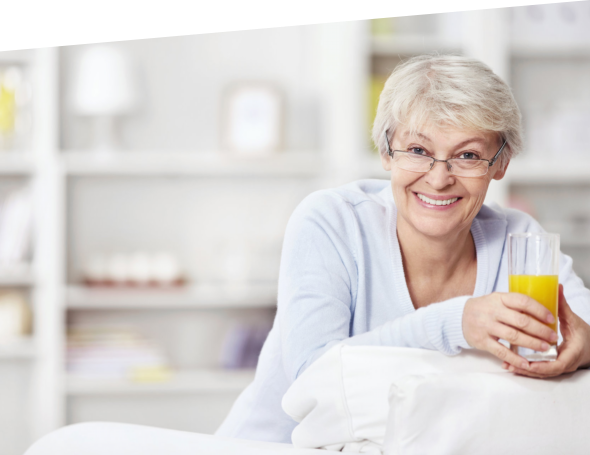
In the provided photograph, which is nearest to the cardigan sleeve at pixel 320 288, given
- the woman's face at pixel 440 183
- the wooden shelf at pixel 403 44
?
the woman's face at pixel 440 183

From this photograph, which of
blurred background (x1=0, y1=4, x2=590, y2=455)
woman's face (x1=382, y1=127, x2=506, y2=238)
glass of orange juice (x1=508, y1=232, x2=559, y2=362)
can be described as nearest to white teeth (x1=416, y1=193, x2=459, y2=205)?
woman's face (x1=382, y1=127, x2=506, y2=238)

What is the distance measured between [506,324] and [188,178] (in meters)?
2.64

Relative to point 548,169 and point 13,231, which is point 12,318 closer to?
point 13,231

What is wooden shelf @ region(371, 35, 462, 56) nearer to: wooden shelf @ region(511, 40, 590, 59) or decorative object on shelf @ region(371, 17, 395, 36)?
decorative object on shelf @ region(371, 17, 395, 36)

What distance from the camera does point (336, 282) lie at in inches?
46.3

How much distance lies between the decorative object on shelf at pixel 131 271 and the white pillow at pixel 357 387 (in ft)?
7.93

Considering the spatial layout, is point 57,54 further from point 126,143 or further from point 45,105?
point 126,143

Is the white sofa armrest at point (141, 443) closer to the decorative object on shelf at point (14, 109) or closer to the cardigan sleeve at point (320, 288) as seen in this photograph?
the cardigan sleeve at point (320, 288)

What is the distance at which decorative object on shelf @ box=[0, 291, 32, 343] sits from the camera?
121 inches

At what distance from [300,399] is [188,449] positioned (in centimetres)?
14

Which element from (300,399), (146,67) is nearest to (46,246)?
(146,67)

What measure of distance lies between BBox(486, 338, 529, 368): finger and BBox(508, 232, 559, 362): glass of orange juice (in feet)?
0.24

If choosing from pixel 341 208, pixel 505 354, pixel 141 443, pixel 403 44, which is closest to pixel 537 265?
pixel 505 354

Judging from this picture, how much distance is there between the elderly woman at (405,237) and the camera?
113 centimetres
